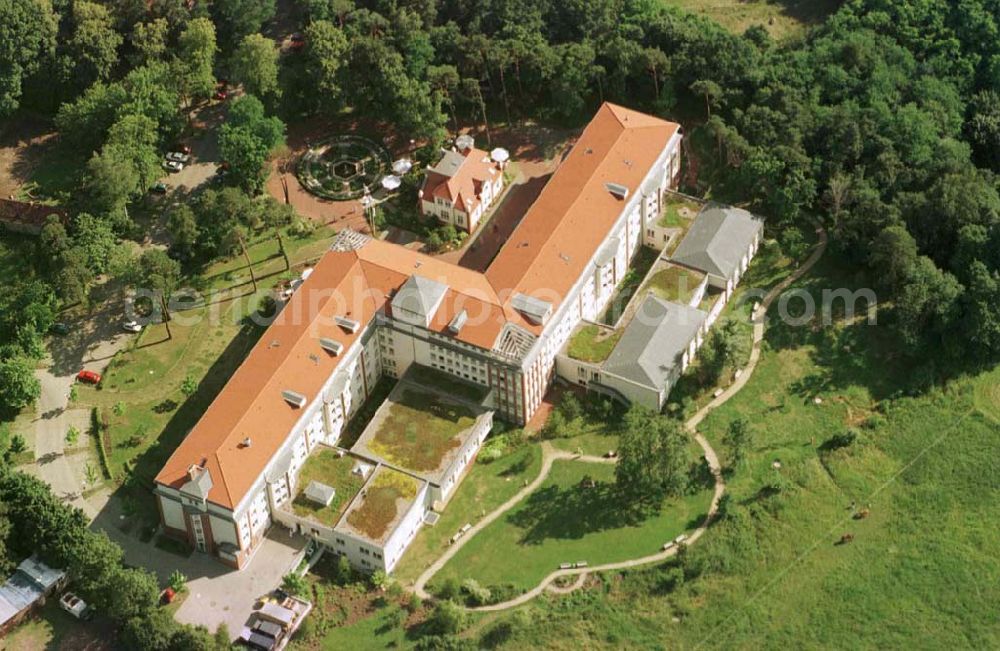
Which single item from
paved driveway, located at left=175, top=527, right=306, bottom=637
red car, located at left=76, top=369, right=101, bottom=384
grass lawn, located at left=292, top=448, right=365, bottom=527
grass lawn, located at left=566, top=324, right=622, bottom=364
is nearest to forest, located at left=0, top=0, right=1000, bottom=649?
red car, located at left=76, top=369, right=101, bottom=384

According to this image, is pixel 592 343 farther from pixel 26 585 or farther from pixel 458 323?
pixel 26 585

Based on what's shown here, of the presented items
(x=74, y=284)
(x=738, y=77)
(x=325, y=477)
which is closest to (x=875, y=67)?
(x=738, y=77)

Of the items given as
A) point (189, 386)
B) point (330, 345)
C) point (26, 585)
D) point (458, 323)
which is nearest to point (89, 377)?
point (189, 386)

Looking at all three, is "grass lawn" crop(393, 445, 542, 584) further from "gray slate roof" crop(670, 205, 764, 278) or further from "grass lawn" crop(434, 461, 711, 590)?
"gray slate roof" crop(670, 205, 764, 278)

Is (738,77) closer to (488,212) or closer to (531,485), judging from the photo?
(488,212)

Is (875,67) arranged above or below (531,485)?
above

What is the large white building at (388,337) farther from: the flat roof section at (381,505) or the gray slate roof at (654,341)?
the gray slate roof at (654,341)
